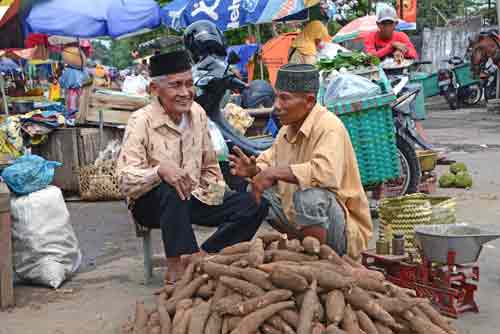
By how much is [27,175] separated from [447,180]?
203 inches

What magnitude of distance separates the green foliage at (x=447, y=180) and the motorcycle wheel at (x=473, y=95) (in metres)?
13.2

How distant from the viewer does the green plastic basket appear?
19.6 feet

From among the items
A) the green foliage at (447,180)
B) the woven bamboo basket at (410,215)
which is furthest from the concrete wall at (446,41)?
the woven bamboo basket at (410,215)

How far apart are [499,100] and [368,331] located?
15.8m

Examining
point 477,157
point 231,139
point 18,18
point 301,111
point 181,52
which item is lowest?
point 477,157

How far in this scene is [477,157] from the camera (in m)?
10.6

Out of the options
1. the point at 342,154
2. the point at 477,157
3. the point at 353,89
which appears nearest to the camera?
the point at 342,154

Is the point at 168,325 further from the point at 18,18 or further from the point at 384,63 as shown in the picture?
the point at 18,18

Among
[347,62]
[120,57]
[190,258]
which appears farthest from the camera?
[120,57]

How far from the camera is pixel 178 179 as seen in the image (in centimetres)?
410

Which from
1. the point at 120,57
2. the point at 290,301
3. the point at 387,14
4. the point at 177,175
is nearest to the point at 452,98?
the point at 387,14

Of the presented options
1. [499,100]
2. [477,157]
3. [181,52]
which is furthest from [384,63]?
[499,100]

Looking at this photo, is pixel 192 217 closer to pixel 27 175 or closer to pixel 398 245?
pixel 27 175

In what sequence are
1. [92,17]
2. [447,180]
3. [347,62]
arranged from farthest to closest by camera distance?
[92,17] → [447,180] → [347,62]
